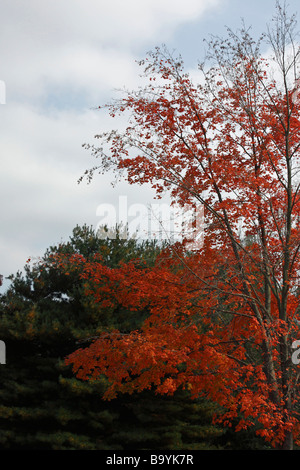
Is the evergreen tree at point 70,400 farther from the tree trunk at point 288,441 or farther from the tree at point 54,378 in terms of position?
the tree trunk at point 288,441

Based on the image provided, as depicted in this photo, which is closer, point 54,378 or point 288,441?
point 288,441

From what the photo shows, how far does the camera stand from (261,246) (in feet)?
30.1

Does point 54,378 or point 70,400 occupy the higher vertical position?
point 54,378

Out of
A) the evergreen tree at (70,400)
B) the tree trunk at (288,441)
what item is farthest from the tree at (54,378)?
the tree trunk at (288,441)

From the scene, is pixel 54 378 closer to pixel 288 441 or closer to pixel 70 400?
pixel 70 400

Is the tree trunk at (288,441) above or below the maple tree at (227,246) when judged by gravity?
below

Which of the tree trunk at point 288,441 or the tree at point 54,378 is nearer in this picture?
the tree trunk at point 288,441

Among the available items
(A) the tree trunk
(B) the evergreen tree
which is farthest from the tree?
(A) the tree trunk

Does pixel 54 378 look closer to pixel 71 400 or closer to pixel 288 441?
pixel 71 400

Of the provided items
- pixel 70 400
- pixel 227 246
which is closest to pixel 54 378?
pixel 70 400

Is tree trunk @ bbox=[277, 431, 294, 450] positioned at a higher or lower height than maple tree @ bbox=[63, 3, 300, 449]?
lower

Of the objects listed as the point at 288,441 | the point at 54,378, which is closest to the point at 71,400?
the point at 54,378

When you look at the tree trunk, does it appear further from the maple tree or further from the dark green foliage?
the dark green foliage
